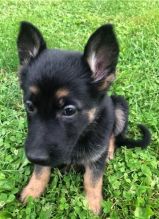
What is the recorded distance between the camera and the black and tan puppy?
295 centimetres

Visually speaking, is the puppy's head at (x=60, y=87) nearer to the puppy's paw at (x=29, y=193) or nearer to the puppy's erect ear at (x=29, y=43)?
the puppy's erect ear at (x=29, y=43)

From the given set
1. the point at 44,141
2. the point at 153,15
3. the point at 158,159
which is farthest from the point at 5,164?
the point at 153,15

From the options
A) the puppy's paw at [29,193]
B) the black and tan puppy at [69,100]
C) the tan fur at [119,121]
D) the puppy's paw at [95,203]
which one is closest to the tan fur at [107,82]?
the black and tan puppy at [69,100]

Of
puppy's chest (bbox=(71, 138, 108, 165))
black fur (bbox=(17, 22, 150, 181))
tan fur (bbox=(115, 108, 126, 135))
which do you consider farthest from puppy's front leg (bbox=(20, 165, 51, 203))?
tan fur (bbox=(115, 108, 126, 135))

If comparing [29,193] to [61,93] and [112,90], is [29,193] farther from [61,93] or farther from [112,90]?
[112,90]

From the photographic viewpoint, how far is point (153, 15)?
6.81 m

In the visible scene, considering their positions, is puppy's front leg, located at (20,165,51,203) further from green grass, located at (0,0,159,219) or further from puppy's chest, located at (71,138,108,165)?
puppy's chest, located at (71,138,108,165)

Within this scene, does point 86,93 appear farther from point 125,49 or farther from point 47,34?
point 47,34

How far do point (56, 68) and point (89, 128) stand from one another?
730 mm

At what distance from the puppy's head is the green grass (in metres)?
0.70

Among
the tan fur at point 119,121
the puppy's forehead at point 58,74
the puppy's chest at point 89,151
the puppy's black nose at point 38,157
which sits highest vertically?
the puppy's forehead at point 58,74

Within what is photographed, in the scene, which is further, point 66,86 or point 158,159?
point 158,159

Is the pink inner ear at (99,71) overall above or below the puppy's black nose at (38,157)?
above

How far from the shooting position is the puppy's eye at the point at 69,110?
9.83 ft
